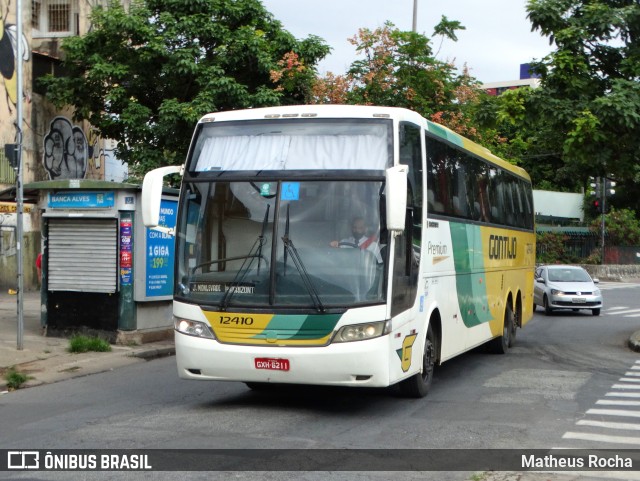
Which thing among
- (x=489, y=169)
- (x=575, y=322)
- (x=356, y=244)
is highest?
(x=489, y=169)

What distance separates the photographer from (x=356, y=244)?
31.3 feet

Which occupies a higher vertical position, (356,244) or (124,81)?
(124,81)

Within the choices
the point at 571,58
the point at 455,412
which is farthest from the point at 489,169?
the point at 455,412

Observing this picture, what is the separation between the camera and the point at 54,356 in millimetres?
14625

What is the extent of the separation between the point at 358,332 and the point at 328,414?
3.82ft

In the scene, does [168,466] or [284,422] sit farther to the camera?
[284,422]

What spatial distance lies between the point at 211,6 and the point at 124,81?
10.5 ft

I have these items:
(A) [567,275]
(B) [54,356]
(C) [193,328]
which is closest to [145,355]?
(B) [54,356]

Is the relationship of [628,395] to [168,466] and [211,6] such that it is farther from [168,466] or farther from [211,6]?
[211,6]

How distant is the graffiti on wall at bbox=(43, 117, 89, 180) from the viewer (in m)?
28.1

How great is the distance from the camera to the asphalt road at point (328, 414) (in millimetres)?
8414

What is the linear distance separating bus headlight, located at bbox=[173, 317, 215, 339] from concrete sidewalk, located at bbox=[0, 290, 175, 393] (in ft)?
11.4

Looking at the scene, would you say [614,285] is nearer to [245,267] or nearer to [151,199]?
[245,267]

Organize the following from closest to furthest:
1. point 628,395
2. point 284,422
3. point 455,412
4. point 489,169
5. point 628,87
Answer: point 284,422, point 455,412, point 628,395, point 489,169, point 628,87
